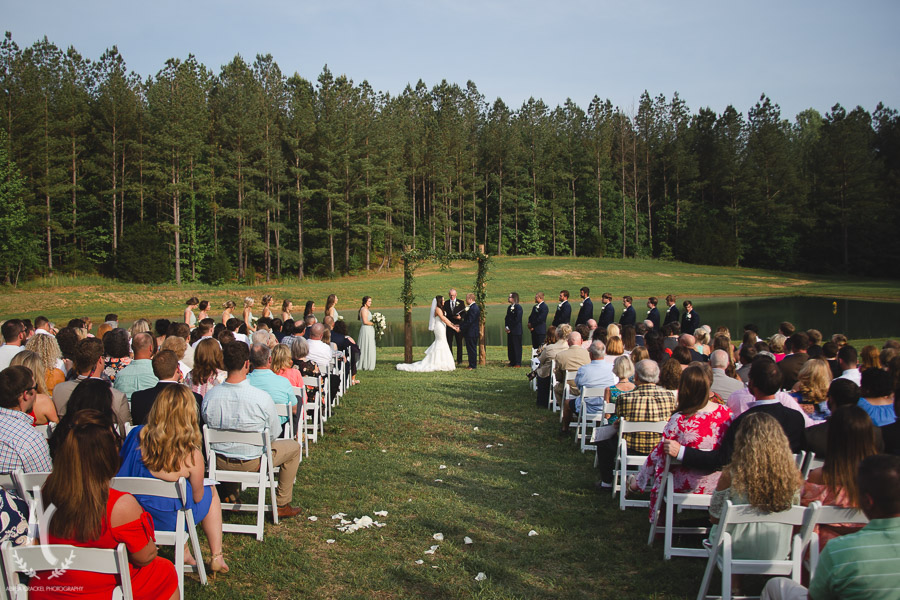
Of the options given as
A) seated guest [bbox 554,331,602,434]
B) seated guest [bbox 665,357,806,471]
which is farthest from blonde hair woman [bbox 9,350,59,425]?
seated guest [bbox 554,331,602,434]

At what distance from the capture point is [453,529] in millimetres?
6039

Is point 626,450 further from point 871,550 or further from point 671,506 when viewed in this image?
point 871,550

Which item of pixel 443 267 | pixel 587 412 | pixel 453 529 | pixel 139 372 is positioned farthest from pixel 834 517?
pixel 443 267

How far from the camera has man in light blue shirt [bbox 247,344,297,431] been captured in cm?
718

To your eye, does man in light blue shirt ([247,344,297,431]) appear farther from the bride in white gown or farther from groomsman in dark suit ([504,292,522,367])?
groomsman in dark suit ([504,292,522,367])

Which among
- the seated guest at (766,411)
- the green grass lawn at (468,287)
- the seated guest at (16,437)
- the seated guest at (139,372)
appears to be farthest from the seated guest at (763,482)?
the green grass lawn at (468,287)

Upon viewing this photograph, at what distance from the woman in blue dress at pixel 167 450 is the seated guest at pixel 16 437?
0.62m

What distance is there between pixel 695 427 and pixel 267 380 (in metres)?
4.38

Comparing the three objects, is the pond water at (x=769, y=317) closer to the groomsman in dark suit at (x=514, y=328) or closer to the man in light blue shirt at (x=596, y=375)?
the groomsman in dark suit at (x=514, y=328)

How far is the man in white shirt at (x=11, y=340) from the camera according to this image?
8.52 metres

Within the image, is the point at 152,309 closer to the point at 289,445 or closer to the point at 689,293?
the point at 289,445

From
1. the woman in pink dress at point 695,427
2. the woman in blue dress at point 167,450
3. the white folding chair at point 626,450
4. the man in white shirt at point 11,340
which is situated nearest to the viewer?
the woman in blue dress at point 167,450

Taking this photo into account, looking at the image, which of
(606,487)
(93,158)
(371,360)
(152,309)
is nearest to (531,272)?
(152,309)

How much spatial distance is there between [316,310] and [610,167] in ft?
170
